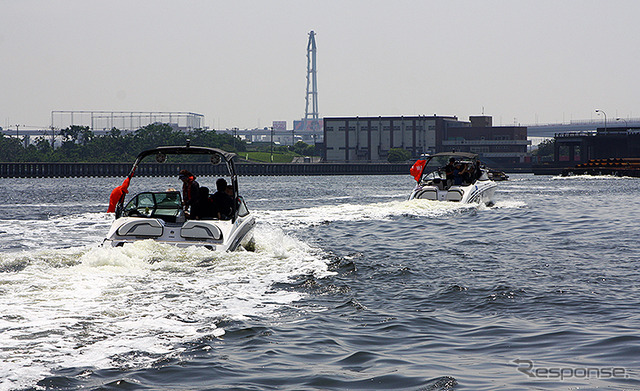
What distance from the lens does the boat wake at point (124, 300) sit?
23.7 feet

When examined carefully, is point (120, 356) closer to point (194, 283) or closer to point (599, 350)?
point (194, 283)

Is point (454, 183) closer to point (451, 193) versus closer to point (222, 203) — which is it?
point (451, 193)

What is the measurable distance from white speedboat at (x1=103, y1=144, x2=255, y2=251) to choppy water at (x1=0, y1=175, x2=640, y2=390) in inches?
16.9

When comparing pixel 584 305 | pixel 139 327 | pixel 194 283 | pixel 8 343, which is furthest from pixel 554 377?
pixel 194 283

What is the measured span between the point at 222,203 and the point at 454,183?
1837 cm

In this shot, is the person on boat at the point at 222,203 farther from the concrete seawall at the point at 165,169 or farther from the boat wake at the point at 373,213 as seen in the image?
the concrete seawall at the point at 165,169

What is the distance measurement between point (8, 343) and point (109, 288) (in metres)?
3.41

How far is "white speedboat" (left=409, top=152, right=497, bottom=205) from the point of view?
3084 cm

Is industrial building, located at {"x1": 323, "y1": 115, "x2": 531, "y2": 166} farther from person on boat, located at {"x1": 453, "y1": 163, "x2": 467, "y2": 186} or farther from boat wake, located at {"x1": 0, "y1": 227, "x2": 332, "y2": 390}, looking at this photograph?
boat wake, located at {"x1": 0, "y1": 227, "x2": 332, "y2": 390}

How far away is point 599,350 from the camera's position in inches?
306

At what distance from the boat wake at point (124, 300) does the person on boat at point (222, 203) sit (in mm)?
1112

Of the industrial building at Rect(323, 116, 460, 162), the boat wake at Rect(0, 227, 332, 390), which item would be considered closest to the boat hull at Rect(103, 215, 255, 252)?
the boat wake at Rect(0, 227, 332, 390)

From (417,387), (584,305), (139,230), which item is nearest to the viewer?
(417,387)

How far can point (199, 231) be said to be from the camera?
14.5m
